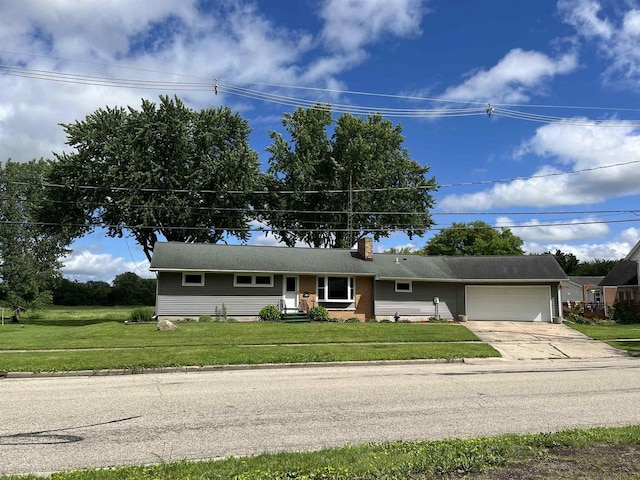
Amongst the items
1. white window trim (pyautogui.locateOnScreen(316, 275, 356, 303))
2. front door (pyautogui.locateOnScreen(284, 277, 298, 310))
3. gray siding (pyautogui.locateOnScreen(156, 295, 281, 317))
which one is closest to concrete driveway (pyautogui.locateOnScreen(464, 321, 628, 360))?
white window trim (pyautogui.locateOnScreen(316, 275, 356, 303))

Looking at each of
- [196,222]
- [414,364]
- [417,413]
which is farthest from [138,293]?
[417,413]

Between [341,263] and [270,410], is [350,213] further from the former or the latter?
[270,410]

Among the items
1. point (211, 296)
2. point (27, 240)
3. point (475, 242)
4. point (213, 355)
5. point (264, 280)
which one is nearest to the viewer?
point (213, 355)

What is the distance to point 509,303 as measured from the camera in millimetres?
31297

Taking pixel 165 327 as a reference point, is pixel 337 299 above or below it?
above

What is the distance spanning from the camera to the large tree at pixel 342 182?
147 feet

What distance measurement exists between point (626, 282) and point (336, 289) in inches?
1156

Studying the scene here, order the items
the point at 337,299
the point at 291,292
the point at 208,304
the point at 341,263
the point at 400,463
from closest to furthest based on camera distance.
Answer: the point at 400,463 → the point at 208,304 → the point at 291,292 → the point at 337,299 → the point at 341,263

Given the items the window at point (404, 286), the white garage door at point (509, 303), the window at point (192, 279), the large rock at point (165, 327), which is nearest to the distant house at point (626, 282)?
the white garage door at point (509, 303)

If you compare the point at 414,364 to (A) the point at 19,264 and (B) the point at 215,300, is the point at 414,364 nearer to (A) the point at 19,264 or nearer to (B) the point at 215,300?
(B) the point at 215,300

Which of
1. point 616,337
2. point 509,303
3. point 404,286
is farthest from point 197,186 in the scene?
point 616,337

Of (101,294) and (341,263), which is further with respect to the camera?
(101,294)

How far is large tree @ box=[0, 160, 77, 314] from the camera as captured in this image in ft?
135

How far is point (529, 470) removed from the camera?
4891 millimetres
